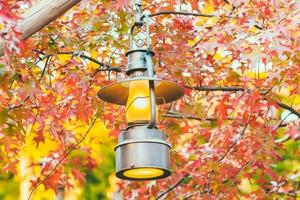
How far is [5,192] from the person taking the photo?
7867 mm

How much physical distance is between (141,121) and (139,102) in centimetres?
7

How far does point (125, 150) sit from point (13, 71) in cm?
57

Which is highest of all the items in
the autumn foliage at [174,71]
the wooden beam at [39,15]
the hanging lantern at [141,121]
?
the autumn foliage at [174,71]

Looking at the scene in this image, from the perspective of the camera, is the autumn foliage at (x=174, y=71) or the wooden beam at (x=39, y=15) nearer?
the wooden beam at (x=39, y=15)

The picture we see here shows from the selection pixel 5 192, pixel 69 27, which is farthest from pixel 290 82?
pixel 5 192

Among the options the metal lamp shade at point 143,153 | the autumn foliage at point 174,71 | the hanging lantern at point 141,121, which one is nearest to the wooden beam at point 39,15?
the autumn foliage at point 174,71

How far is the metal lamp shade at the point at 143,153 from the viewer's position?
216 cm

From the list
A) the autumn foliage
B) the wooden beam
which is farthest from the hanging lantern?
the autumn foliage

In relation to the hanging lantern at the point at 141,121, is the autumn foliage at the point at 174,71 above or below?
above

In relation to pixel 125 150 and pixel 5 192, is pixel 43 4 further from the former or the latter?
pixel 5 192

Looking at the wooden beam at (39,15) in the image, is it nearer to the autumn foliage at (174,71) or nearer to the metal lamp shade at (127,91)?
the autumn foliage at (174,71)

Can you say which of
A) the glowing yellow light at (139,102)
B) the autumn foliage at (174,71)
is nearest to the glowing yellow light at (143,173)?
the glowing yellow light at (139,102)

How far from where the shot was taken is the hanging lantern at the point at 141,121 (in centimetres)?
215

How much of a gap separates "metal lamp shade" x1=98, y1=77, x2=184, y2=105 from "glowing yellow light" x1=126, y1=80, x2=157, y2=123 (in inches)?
1.3
